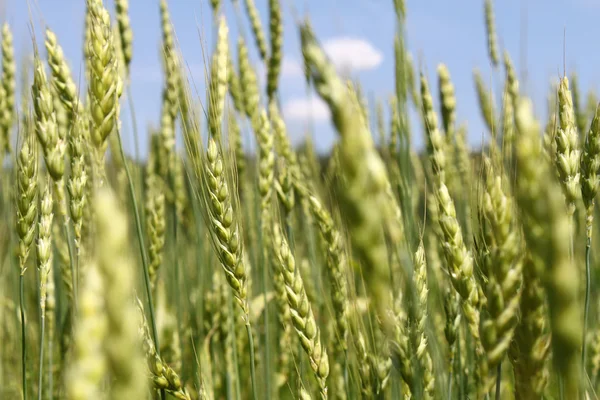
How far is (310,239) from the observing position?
2221mm

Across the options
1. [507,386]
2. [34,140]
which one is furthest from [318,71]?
[507,386]

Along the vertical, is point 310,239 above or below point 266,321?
above

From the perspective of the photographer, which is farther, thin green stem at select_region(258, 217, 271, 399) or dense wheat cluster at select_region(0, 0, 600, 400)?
thin green stem at select_region(258, 217, 271, 399)

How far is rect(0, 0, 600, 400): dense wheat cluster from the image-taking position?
1.76ft

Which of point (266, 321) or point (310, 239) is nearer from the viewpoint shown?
point (266, 321)

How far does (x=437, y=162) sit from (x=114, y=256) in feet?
3.68

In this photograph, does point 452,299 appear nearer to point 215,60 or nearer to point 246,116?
point 215,60

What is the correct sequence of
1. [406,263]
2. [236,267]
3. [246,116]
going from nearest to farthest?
[406,263] < [236,267] < [246,116]

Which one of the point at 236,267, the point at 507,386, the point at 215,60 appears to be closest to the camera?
the point at 236,267

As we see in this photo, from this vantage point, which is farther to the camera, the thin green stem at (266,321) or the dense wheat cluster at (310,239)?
the thin green stem at (266,321)

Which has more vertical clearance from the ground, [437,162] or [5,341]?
[437,162]

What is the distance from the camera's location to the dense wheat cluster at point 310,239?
21.2 inches

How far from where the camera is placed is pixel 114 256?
0.40 m

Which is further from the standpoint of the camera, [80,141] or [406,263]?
[80,141]
